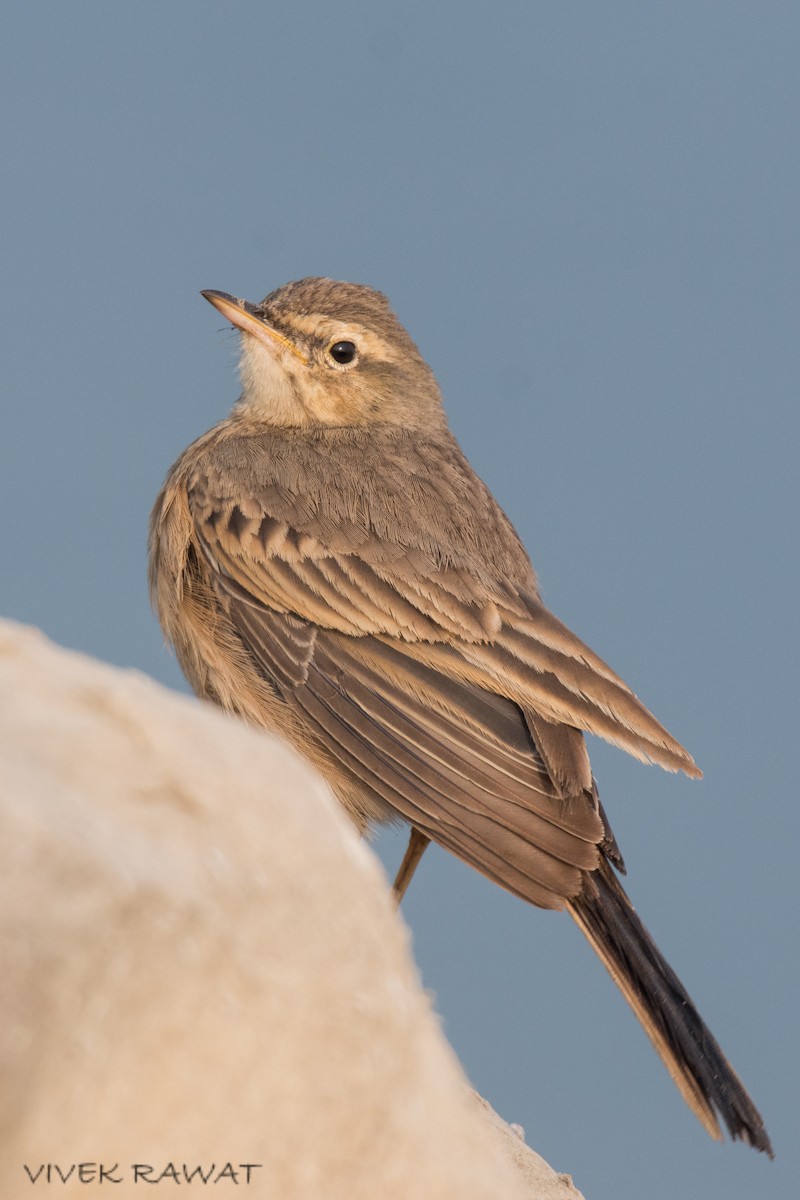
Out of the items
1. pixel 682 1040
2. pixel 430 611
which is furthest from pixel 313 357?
pixel 682 1040

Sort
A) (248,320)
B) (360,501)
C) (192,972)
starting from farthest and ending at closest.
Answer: (248,320) < (360,501) < (192,972)

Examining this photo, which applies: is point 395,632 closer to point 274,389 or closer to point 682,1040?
point 274,389

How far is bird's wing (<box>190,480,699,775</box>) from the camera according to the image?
5.83 metres

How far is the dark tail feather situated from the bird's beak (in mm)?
3260

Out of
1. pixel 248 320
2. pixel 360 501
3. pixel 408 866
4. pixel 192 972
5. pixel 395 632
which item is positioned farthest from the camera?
pixel 248 320

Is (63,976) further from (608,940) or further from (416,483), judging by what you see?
(416,483)

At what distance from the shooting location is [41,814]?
2.83 metres

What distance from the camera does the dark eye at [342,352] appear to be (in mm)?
7262

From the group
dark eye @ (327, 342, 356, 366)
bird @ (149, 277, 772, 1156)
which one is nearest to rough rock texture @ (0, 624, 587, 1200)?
bird @ (149, 277, 772, 1156)

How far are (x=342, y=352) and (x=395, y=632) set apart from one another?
1.75m

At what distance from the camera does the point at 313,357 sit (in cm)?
725

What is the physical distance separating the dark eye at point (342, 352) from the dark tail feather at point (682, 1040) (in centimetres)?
316

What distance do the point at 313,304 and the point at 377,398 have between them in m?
0.53

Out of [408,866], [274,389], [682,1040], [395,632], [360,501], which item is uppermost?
[274,389]
